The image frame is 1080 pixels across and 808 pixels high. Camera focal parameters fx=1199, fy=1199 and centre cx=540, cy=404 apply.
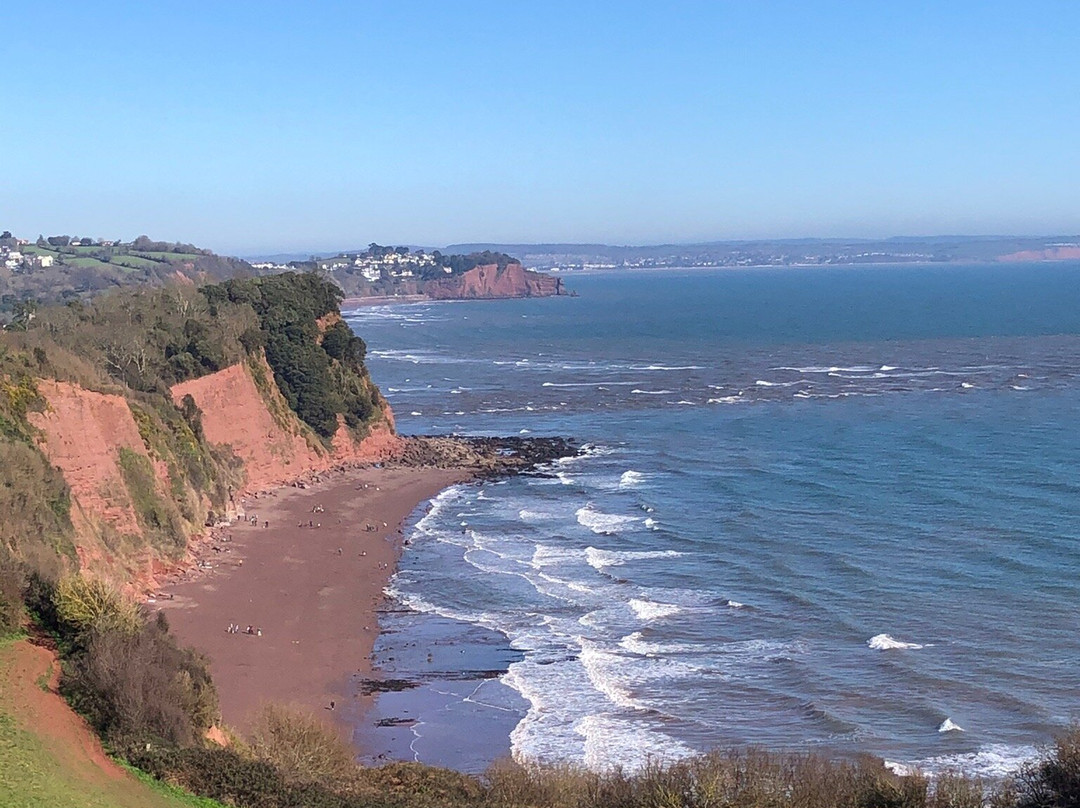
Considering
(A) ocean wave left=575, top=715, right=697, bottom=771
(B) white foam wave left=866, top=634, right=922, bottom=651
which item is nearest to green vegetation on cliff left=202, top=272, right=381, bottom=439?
(B) white foam wave left=866, top=634, right=922, bottom=651

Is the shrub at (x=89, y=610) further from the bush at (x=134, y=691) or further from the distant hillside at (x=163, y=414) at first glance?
the distant hillside at (x=163, y=414)

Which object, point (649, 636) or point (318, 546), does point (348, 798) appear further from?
point (318, 546)

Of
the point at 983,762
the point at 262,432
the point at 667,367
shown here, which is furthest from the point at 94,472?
the point at 667,367

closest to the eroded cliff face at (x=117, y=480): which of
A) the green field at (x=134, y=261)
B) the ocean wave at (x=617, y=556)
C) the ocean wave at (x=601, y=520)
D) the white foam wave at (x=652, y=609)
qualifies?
the ocean wave at (x=617, y=556)

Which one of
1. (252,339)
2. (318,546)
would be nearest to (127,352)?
(252,339)

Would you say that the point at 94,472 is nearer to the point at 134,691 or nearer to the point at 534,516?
the point at 534,516

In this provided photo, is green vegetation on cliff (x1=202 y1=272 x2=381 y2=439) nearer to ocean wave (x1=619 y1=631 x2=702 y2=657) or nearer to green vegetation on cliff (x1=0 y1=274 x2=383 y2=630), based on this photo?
green vegetation on cliff (x1=0 y1=274 x2=383 y2=630)
